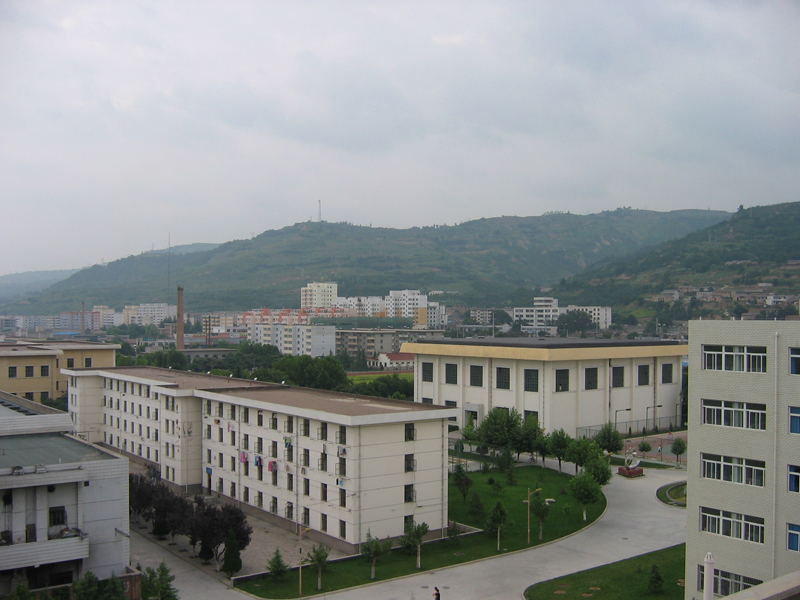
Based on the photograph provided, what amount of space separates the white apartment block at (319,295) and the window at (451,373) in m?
138

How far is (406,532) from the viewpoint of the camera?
21.9m

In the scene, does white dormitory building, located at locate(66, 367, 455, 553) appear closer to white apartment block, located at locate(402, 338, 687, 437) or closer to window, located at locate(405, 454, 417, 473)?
window, located at locate(405, 454, 417, 473)

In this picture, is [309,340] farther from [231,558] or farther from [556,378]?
[231,558]

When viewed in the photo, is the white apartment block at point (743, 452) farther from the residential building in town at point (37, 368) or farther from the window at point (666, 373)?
the residential building in town at point (37, 368)

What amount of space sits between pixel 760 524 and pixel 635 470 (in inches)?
702

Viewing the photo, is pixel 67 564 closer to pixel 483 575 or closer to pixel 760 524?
pixel 483 575

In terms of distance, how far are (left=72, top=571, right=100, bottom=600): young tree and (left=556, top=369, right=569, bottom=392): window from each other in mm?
28379

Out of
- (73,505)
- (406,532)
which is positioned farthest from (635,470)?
(73,505)

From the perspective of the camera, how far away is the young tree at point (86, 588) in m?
14.9

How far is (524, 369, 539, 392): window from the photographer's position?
3944 centimetres

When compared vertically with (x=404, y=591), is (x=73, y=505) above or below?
above

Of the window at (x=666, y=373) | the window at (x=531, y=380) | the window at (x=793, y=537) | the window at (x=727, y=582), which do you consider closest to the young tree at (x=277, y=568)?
the window at (x=727, y=582)

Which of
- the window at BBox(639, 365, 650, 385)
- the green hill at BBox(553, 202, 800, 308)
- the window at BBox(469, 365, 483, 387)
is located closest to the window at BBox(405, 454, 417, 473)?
the window at BBox(469, 365, 483, 387)

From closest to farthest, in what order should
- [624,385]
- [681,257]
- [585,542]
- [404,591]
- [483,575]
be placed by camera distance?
1. [404,591]
2. [483,575]
3. [585,542]
4. [624,385]
5. [681,257]
